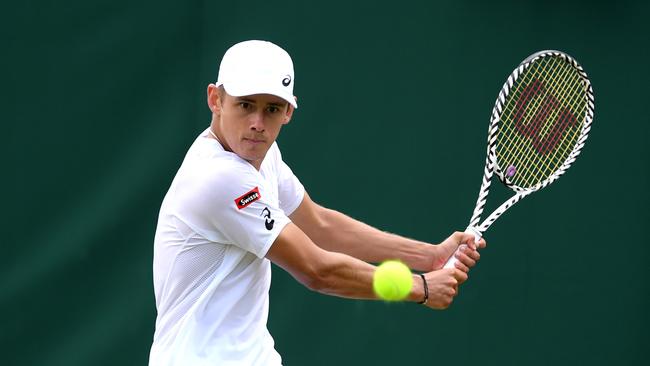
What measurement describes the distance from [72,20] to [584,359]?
299 cm

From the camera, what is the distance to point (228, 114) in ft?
10.5

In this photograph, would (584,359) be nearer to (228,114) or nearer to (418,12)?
(418,12)

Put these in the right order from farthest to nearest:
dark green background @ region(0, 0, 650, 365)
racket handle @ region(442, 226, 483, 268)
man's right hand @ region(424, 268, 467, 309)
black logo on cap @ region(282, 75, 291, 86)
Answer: dark green background @ region(0, 0, 650, 365) → racket handle @ region(442, 226, 483, 268) → man's right hand @ region(424, 268, 467, 309) → black logo on cap @ region(282, 75, 291, 86)

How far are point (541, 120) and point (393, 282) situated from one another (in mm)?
1440

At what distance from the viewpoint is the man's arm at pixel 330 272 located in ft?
10.4

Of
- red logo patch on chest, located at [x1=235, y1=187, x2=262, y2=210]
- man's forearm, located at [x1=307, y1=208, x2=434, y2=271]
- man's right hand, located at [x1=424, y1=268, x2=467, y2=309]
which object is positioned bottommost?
man's right hand, located at [x1=424, y1=268, x2=467, y2=309]

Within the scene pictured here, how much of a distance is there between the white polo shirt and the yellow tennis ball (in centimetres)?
36

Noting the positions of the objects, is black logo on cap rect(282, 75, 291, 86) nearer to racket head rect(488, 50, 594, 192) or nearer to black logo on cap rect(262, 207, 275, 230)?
black logo on cap rect(262, 207, 275, 230)

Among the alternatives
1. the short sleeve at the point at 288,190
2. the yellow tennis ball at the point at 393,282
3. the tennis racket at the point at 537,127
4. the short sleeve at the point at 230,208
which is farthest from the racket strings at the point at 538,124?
the short sleeve at the point at 230,208

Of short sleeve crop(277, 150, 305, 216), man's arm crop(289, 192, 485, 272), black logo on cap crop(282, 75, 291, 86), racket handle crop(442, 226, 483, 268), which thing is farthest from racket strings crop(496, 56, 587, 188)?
black logo on cap crop(282, 75, 291, 86)

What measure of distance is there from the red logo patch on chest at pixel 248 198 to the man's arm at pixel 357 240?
75 centimetres

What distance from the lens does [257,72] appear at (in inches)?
122

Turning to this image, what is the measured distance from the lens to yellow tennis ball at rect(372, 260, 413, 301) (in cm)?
308

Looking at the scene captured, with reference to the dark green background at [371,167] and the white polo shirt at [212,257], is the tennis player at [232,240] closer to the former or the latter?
the white polo shirt at [212,257]
